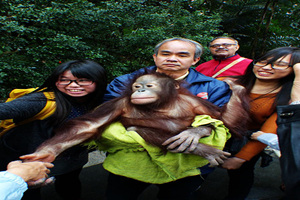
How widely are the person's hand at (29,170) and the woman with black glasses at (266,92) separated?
1031mm

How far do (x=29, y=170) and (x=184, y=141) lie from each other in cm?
67

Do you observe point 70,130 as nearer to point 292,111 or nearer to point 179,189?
point 179,189

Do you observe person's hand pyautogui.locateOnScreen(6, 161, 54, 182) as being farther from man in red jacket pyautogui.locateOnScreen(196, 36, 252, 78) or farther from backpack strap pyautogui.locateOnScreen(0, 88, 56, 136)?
man in red jacket pyautogui.locateOnScreen(196, 36, 252, 78)

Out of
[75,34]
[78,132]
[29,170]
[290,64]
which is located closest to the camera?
[29,170]

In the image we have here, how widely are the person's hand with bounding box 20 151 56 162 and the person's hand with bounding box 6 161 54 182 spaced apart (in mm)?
36

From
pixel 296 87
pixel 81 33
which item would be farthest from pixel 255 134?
pixel 81 33

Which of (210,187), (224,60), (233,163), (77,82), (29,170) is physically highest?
(77,82)

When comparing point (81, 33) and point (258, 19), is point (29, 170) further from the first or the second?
point (258, 19)

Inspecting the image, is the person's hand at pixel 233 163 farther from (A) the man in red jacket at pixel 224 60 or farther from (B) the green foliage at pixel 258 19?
(B) the green foliage at pixel 258 19

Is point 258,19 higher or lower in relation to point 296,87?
higher

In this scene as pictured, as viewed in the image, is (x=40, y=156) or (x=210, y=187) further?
(x=210, y=187)

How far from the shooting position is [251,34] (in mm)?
7766

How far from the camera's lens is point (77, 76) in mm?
1395

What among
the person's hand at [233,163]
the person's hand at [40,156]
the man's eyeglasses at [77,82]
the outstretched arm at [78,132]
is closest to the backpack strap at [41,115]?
the man's eyeglasses at [77,82]
